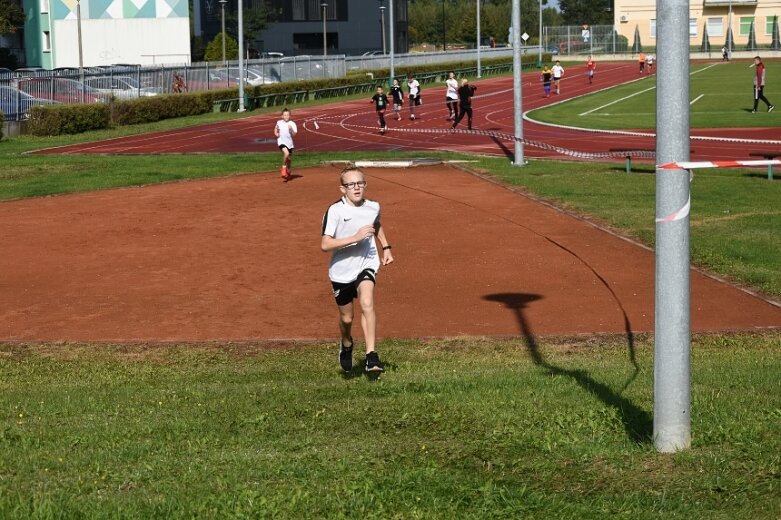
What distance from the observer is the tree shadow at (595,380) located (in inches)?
307

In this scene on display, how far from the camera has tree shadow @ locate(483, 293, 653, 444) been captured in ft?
25.6

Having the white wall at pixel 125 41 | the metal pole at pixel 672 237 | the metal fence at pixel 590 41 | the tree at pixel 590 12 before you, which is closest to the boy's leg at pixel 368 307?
the metal pole at pixel 672 237

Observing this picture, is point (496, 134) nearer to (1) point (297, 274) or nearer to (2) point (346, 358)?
(1) point (297, 274)

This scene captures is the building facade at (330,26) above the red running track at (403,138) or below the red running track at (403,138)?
above

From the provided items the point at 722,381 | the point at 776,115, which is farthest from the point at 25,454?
the point at 776,115

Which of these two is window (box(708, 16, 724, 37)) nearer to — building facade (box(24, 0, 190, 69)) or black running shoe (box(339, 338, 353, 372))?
building facade (box(24, 0, 190, 69))

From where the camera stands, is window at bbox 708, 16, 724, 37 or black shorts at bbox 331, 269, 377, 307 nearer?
black shorts at bbox 331, 269, 377, 307

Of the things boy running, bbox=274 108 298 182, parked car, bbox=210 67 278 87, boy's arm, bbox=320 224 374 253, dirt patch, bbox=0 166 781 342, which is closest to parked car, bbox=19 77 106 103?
parked car, bbox=210 67 278 87

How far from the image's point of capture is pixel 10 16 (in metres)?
86.2

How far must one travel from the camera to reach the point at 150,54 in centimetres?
9075

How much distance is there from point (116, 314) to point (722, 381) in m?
8.20

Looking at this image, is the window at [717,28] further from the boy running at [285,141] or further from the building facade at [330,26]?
the boy running at [285,141]

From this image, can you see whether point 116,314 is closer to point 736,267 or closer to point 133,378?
point 133,378

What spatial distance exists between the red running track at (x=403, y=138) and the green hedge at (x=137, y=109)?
3010mm
